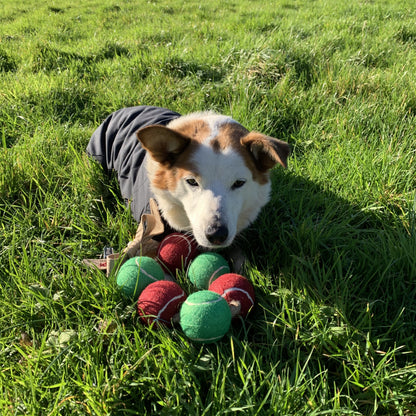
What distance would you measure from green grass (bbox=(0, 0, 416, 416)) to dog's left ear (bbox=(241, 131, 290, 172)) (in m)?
0.47

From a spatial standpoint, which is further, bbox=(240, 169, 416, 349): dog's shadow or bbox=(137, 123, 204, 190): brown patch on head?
bbox=(137, 123, 204, 190): brown patch on head

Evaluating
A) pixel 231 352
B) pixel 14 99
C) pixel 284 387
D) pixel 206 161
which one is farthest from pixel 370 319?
pixel 14 99

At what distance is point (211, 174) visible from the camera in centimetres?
222

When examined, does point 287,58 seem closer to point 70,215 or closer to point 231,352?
point 70,215

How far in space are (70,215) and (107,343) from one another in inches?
48.8

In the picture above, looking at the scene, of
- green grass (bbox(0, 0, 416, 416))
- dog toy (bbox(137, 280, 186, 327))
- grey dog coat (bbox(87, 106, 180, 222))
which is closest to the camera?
green grass (bbox(0, 0, 416, 416))

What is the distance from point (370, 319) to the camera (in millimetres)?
1765

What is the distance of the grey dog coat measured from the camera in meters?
2.73

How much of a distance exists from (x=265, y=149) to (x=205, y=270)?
0.85 metres

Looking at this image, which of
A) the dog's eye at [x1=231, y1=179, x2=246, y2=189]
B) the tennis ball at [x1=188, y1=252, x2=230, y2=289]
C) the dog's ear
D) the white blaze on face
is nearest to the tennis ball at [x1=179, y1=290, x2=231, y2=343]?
the tennis ball at [x1=188, y1=252, x2=230, y2=289]

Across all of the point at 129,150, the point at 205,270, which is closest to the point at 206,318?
the point at 205,270

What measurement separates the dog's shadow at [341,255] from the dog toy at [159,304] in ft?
1.82

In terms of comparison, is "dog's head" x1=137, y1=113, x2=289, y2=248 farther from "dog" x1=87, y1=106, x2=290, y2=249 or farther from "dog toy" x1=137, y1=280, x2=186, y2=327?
"dog toy" x1=137, y1=280, x2=186, y2=327

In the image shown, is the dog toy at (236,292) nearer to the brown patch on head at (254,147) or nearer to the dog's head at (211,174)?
the dog's head at (211,174)
